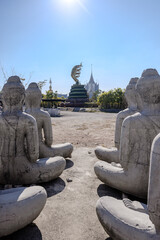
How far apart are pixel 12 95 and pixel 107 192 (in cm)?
221

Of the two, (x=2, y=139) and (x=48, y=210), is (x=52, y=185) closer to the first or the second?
(x=48, y=210)

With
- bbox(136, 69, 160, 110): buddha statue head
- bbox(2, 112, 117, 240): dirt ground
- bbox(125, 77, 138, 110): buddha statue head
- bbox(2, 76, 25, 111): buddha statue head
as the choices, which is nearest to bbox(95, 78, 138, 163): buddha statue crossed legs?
bbox(125, 77, 138, 110): buddha statue head

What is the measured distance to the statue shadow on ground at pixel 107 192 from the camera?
2787mm

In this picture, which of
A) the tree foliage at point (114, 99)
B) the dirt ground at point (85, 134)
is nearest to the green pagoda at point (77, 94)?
the tree foliage at point (114, 99)

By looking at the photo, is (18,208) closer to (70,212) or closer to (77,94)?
(70,212)

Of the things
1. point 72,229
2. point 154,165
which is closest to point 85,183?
point 72,229

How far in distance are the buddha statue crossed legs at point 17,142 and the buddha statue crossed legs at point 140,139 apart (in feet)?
4.37

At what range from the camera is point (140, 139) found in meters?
2.44

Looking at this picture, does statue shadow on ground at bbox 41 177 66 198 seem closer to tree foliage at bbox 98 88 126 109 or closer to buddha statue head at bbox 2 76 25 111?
buddha statue head at bbox 2 76 25 111

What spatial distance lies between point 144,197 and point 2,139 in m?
2.32

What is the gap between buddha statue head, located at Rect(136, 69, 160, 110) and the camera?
7.36 feet

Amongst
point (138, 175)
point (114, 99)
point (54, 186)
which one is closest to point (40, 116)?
point (54, 186)

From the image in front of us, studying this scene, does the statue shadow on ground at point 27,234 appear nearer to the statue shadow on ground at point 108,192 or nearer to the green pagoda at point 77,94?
the statue shadow on ground at point 108,192

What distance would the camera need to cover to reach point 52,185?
10.1 ft
